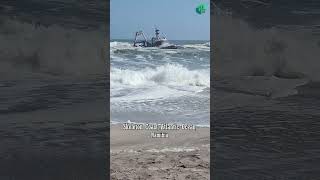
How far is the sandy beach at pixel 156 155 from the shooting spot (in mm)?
3412

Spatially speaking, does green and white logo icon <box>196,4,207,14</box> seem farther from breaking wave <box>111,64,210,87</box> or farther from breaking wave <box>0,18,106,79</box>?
breaking wave <box>0,18,106,79</box>

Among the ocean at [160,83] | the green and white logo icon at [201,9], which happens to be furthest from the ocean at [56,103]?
the green and white logo icon at [201,9]

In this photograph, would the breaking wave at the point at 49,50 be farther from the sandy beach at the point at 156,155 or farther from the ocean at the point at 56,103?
the sandy beach at the point at 156,155

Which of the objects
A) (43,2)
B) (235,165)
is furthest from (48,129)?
(235,165)

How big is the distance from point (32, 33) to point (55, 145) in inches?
29.0

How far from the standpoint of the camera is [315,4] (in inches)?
132

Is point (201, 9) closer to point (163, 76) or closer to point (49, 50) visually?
point (163, 76)

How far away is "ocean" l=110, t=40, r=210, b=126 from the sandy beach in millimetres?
99

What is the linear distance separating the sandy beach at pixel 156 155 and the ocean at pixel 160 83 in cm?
10

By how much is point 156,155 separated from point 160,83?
→ 1.57 ft

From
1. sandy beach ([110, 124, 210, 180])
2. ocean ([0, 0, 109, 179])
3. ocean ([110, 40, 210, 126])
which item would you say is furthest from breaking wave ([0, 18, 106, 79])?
sandy beach ([110, 124, 210, 180])

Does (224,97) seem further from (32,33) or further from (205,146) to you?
(32,33)

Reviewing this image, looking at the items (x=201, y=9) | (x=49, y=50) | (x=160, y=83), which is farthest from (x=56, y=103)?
(x=201, y=9)

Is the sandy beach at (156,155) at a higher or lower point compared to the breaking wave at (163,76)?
lower
